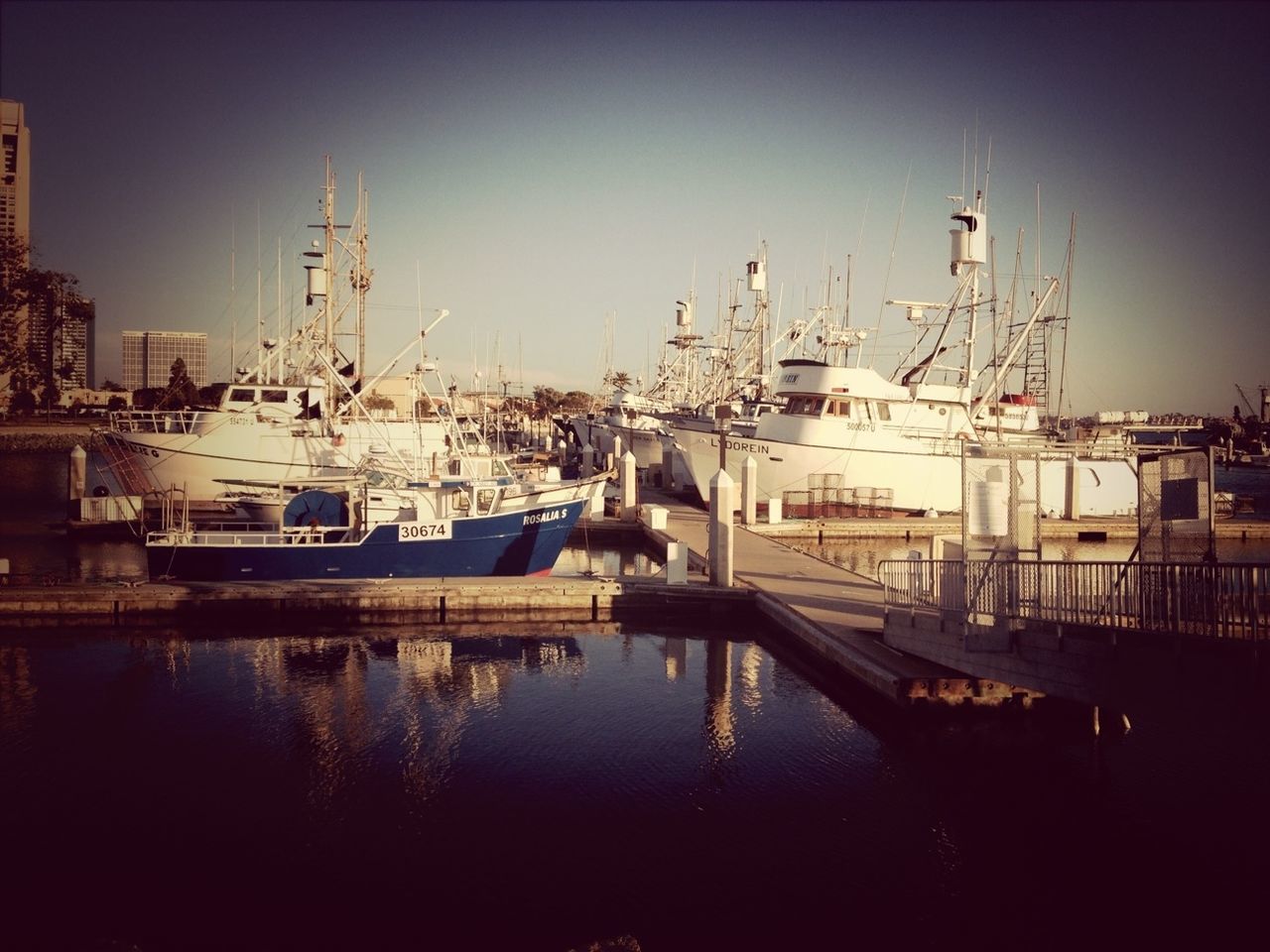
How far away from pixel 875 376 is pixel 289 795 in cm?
3416

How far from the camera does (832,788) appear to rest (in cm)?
1348

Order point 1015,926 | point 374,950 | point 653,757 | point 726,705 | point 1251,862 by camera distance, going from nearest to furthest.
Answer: point 374,950, point 1015,926, point 1251,862, point 653,757, point 726,705

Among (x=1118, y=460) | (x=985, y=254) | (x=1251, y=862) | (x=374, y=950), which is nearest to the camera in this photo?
(x=374, y=950)

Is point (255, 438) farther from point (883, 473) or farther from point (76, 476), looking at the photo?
point (883, 473)

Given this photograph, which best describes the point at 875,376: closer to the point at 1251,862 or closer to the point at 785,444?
the point at 785,444

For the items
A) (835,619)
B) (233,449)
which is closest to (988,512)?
(835,619)

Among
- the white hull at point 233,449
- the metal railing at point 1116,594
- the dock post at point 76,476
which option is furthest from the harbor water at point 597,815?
the white hull at point 233,449

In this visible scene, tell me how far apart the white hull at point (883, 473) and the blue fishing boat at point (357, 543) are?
16.3 metres

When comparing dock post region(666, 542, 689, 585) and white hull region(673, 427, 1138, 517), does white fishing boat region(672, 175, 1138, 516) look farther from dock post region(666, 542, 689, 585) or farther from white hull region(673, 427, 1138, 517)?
dock post region(666, 542, 689, 585)

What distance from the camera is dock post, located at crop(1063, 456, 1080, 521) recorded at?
41.8 metres

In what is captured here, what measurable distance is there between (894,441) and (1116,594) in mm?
31713

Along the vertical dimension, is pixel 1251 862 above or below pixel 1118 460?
below

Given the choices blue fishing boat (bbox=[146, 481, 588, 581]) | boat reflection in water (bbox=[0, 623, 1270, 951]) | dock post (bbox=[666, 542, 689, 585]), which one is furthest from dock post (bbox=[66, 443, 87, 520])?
A: dock post (bbox=[666, 542, 689, 585])

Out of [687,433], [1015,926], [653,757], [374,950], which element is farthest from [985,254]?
[374,950]
